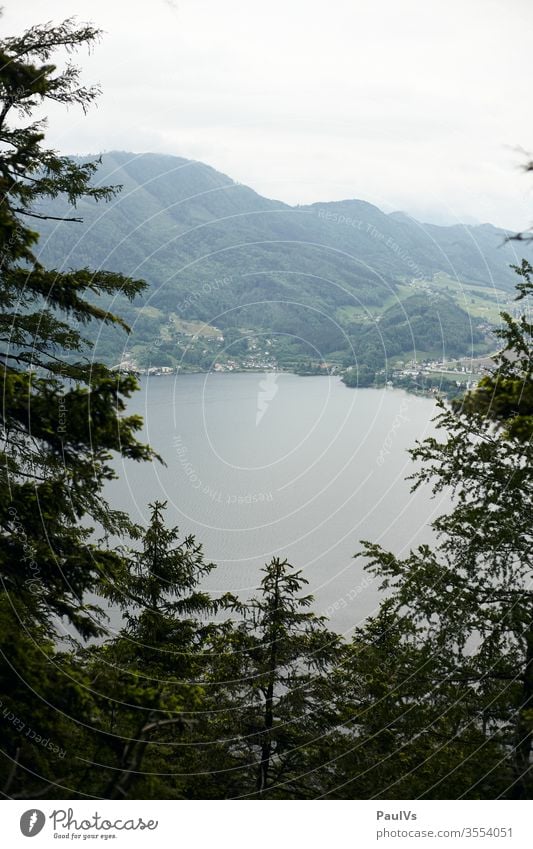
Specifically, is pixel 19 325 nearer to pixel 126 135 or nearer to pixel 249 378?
pixel 126 135

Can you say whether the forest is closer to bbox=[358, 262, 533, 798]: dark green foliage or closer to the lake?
bbox=[358, 262, 533, 798]: dark green foliage

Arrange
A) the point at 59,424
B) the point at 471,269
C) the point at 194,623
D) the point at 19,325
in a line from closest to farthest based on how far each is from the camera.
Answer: the point at 59,424 → the point at 19,325 → the point at 194,623 → the point at 471,269

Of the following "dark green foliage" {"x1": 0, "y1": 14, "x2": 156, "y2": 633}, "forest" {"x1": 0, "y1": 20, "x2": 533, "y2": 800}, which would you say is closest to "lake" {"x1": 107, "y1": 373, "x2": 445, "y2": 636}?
"forest" {"x1": 0, "y1": 20, "x2": 533, "y2": 800}

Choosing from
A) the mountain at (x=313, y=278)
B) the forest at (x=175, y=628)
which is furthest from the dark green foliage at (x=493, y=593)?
the mountain at (x=313, y=278)

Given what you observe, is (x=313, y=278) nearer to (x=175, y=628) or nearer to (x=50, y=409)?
(x=175, y=628)

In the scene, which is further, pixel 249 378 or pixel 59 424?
pixel 249 378

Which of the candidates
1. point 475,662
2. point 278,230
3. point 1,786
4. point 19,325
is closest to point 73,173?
point 19,325

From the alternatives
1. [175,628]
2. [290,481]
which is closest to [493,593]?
[175,628]
